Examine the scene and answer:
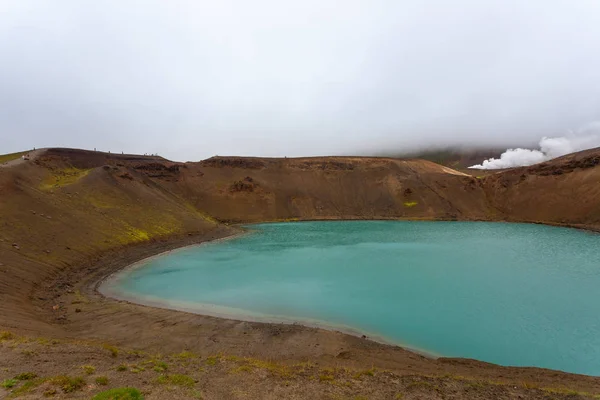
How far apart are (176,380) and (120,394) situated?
1.96 m

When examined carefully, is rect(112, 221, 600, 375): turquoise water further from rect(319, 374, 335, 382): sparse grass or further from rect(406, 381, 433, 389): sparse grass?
rect(319, 374, 335, 382): sparse grass

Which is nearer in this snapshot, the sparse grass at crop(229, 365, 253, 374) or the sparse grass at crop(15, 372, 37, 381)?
the sparse grass at crop(15, 372, 37, 381)

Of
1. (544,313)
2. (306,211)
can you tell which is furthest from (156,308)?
(306,211)

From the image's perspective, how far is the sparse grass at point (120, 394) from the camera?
8.88 meters

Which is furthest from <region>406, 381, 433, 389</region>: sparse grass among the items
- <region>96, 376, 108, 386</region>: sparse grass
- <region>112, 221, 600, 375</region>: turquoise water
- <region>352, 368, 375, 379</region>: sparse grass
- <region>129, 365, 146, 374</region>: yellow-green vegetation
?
<region>96, 376, 108, 386</region>: sparse grass

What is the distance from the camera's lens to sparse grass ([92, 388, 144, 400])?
888cm

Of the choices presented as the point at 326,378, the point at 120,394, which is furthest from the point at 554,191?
the point at 120,394

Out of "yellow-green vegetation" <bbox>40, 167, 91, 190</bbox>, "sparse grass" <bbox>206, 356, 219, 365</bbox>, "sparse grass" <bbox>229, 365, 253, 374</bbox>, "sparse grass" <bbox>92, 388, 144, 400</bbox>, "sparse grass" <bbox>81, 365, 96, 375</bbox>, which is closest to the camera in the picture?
"sparse grass" <bbox>92, 388, 144, 400</bbox>

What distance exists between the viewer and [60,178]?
56.5 metres

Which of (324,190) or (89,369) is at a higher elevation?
(324,190)

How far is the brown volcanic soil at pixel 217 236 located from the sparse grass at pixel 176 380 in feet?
0.87

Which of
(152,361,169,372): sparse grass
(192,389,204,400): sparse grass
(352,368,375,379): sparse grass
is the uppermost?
(192,389,204,400): sparse grass

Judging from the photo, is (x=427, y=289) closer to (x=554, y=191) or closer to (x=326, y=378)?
(x=326, y=378)

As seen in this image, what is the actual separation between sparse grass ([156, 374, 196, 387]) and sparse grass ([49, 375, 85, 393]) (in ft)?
6.90
